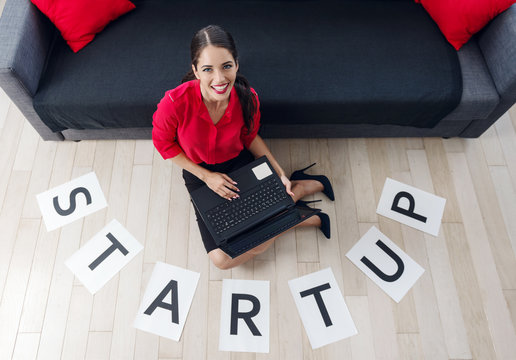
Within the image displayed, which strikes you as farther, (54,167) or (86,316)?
(54,167)

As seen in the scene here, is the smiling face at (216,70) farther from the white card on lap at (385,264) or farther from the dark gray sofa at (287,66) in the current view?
the white card on lap at (385,264)

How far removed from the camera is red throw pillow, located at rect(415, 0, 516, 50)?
170cm

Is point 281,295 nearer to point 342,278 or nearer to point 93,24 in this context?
point 342,278

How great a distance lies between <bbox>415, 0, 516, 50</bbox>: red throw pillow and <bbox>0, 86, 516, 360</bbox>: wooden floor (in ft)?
1.94

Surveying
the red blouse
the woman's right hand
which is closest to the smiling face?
the red blouse

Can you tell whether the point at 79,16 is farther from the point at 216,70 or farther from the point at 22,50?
the point at 216,70

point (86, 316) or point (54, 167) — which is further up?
point (54, 167)

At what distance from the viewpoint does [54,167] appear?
200cm

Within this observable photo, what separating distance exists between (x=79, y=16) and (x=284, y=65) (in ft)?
3.36

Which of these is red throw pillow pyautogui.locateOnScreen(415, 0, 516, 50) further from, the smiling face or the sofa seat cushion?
the smiling face

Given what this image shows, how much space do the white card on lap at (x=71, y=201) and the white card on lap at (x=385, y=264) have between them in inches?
53.5

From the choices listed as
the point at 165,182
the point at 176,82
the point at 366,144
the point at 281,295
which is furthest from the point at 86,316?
the point at 366,144

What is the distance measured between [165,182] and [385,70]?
127 centimetres

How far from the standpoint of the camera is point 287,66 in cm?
178
